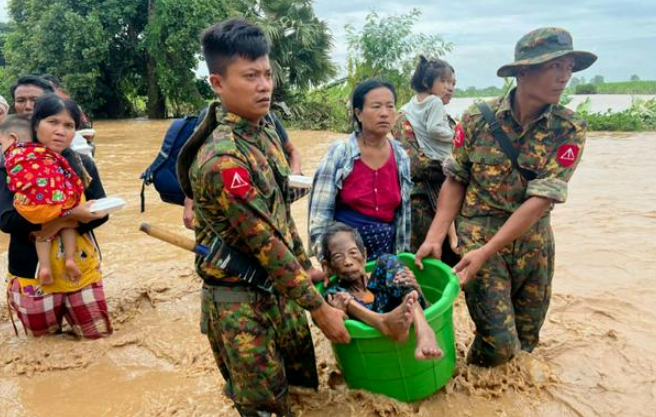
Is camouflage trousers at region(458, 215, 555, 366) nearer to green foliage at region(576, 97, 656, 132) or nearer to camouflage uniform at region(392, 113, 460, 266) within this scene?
camouflage uniform at region(392, 113, 460, 266)

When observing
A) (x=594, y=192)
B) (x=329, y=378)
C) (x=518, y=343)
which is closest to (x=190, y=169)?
(x=329, y=378)

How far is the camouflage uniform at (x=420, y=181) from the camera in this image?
374 cm

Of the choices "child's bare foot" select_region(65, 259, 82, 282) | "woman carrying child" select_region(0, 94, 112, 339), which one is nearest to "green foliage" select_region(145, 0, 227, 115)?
"woman carrying child" select_region(0, 94, 112, 339)

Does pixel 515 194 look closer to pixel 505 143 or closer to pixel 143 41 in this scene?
pixel 505 143

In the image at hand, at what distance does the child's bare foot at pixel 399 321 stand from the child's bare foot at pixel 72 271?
7.11ft

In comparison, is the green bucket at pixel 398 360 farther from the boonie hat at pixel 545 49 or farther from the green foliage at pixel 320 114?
the green foliage at pixel 320 114

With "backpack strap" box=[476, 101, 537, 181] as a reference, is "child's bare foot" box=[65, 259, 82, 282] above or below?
below

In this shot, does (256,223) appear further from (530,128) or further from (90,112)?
(90,112)

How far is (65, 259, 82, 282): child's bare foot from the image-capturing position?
3244 millimetres

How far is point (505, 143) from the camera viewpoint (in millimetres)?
2607

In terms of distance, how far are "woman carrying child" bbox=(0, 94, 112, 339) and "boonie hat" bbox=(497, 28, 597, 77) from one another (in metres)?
2.56

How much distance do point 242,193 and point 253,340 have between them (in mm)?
664

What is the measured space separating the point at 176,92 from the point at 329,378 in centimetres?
1891

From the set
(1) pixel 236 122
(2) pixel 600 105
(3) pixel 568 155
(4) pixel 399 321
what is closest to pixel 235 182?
(1) pixel 236 122
